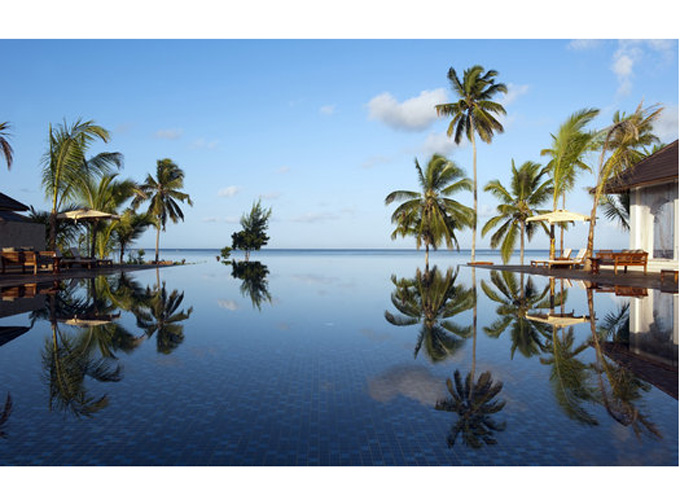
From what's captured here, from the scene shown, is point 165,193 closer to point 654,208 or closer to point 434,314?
point 434,314

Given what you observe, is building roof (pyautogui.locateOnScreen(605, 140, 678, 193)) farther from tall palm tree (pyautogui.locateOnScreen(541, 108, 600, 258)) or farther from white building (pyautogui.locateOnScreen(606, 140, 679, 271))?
tall palm tree (pyautogui.locateOnScreen(541, 108, 600, 258))

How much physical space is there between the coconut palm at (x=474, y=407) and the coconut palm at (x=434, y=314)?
0.88 m

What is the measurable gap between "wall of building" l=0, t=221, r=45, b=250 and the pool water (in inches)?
500

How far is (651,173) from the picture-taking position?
53.0 feet

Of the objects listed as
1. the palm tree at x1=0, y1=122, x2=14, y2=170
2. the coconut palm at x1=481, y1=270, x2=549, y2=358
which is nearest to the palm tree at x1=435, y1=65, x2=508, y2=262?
the coconut palm at x1=481, y1=270, x2=549, y2=358

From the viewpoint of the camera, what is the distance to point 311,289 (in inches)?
517

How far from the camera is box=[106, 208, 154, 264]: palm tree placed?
78.5 feet

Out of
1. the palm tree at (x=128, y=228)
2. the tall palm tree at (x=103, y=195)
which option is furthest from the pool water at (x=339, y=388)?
the palm tree at (x=128, y=228)

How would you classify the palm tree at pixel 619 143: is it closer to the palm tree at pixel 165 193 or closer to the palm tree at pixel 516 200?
the palm tree at pixel 516 200

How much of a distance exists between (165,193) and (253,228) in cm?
912

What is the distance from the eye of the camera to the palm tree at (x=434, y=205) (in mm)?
23375

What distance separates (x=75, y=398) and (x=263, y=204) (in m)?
32.6
